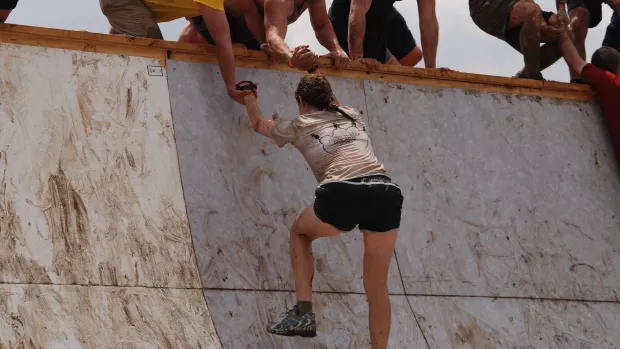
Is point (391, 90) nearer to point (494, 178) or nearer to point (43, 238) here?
point (494, 178)

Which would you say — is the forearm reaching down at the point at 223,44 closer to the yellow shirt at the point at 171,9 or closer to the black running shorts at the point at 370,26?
the yellow shirt at the point at 171,9

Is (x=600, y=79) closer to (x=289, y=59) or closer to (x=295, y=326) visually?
(x=289, y=59)

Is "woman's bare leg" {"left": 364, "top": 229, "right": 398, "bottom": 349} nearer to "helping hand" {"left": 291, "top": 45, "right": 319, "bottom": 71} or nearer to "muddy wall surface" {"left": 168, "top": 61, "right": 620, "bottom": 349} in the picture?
"muddy wall surface" {"left": 168, "top": 61, "right": 620, "bottom": 349}

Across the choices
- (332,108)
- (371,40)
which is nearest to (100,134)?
(332,108)

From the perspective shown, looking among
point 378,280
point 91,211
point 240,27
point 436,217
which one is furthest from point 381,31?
point 91,211

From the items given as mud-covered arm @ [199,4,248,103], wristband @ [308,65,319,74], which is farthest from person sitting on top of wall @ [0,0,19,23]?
wristband @ [308,65,319,74]

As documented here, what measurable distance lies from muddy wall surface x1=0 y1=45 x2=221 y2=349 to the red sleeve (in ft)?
12.1

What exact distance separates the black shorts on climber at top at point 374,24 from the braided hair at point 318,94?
2.36 metres

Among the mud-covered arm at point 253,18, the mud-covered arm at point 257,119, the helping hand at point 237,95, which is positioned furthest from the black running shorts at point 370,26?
the mud-covered arm at point 257,119

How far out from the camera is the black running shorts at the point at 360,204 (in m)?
5.61

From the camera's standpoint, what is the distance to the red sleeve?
8.33 m

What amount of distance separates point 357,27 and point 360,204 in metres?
2.52

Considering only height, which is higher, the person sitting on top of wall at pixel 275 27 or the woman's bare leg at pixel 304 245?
the person sitting on top of wall at pixel 275 27

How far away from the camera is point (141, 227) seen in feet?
19.8
